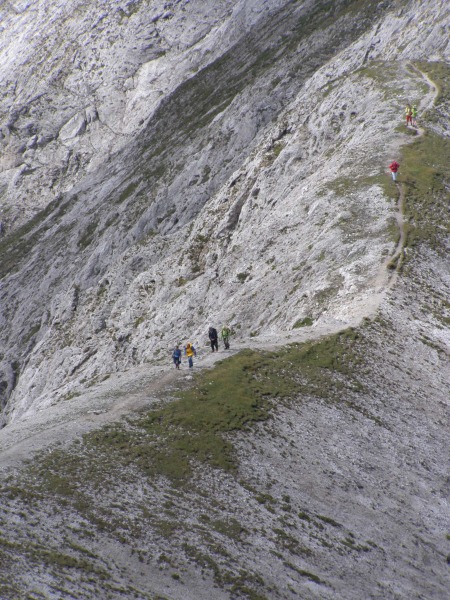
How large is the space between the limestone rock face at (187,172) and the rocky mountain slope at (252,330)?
0.44 m

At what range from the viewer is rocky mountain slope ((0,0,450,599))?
61.3ft

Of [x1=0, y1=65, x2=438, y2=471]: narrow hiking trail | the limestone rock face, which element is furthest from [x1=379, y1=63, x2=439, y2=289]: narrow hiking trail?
the limestone rock face

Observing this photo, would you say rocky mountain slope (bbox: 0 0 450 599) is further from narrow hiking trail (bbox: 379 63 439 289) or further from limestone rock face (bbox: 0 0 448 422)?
limestone rock face (bbox: 0 0 448 422)

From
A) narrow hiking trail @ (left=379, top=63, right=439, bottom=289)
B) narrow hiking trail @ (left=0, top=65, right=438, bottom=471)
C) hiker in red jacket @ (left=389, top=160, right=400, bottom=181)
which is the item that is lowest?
narrow hiking trail @ (left=379, top=63, right=439, bottom=289)

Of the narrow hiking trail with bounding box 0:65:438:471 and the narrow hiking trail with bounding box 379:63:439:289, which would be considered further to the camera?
the narrow hiking trail with bounding box 379:63:439:289

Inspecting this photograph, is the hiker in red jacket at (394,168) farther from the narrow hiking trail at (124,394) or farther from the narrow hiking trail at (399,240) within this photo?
the narrow hiking trail at (124,394)

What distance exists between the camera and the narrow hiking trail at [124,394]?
23.3 m

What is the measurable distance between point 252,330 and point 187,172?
59881 millimetres

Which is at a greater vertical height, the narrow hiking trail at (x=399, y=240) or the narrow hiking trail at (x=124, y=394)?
the narrow hiking trail at (x=124, y=394)

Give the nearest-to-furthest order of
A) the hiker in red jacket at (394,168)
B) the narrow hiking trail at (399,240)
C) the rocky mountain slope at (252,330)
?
the rocky mountain slope at (252,330) < the narrow hiking trail at (399,240) < the hiker in red jacket at (394,168)

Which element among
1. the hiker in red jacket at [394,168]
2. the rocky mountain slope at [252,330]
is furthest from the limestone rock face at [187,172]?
the hiker in red jacket at [394,168]

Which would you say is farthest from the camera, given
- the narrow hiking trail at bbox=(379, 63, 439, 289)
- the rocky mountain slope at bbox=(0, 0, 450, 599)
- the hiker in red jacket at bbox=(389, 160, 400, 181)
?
the hiker in red jacket at bbox=(389, 160, 400, 181)

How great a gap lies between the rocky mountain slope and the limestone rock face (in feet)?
1.44

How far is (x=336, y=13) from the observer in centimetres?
11081
